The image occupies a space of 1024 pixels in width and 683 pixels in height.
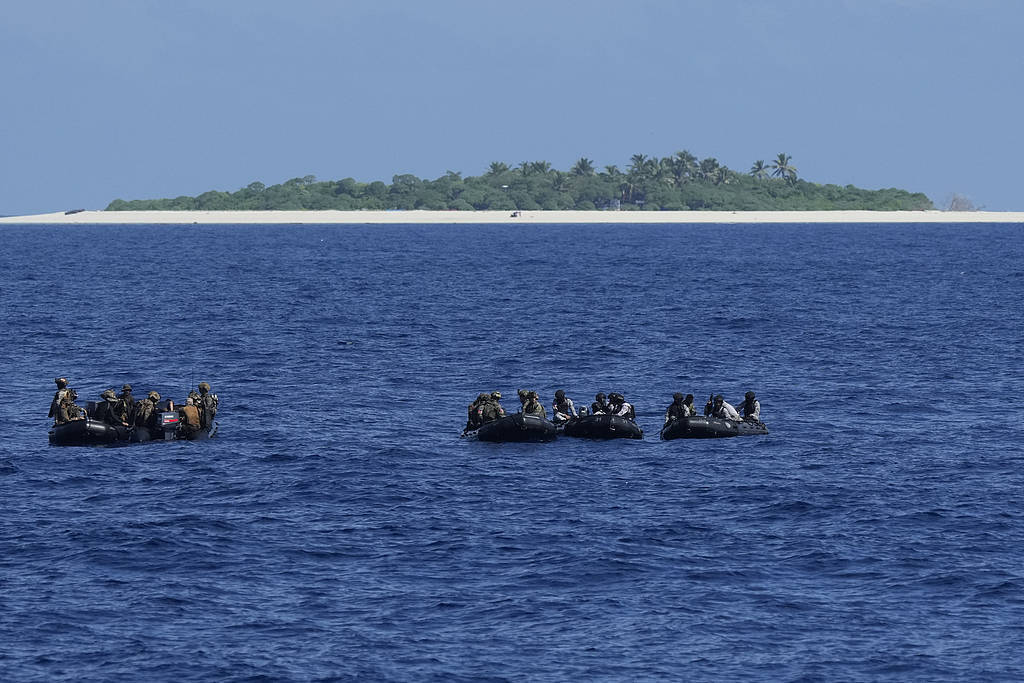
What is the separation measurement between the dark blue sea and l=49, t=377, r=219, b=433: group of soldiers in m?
0.92

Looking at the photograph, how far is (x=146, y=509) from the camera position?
37.1 meters

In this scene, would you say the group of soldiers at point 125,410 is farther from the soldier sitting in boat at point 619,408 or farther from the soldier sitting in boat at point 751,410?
the soldier sitting in boat at point 751,410

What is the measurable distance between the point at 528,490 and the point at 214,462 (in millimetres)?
10105

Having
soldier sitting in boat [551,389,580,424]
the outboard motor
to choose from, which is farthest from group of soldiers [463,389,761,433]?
the outboard motor

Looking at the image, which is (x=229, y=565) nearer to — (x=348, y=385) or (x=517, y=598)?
(x=517, y=598)

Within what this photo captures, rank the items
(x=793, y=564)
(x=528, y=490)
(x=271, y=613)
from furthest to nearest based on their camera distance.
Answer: (x=528, y=490) → (x=793, y=564) → (x=271, y=613)

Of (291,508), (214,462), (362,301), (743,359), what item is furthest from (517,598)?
(362,301)

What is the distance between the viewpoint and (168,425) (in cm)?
4659

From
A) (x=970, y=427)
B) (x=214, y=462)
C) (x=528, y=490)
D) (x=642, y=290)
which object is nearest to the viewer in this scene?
(x=528, y=490)

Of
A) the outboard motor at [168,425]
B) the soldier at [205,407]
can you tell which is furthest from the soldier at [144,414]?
the soldier at [205,407]

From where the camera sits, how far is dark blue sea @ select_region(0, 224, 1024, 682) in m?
26.8

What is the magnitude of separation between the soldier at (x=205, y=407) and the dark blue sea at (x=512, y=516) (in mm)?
1208

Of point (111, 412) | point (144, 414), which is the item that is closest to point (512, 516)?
point (144, 414)

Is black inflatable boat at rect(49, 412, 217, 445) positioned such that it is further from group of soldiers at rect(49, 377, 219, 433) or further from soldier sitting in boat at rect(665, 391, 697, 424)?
soldier sitting in boat at rect(665, 391, 697, 424)
